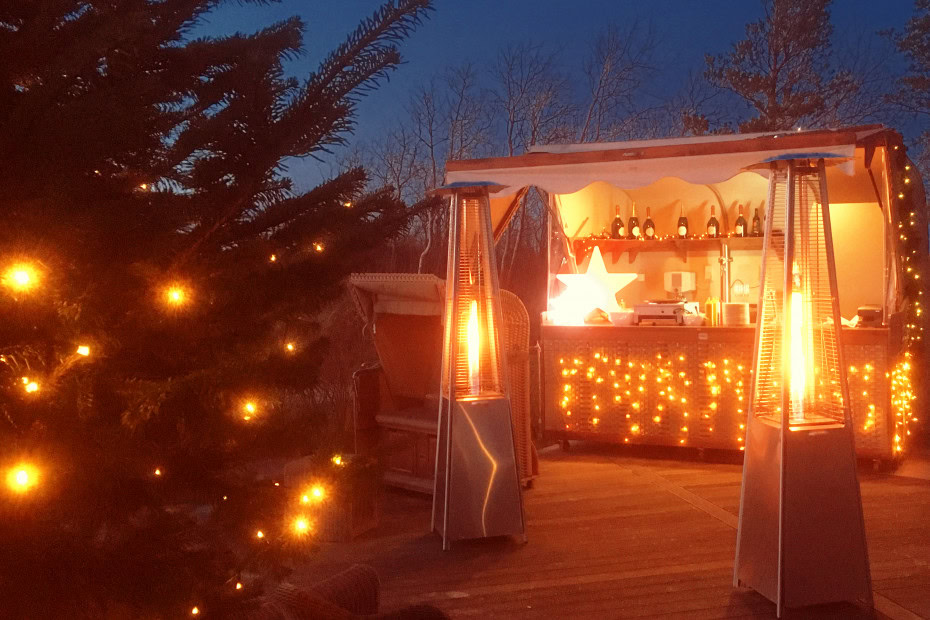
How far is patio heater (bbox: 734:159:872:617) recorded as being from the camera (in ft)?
10.9

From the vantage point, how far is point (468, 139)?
55.3 feet

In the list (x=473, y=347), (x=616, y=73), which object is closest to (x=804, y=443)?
(x=473, y=347)

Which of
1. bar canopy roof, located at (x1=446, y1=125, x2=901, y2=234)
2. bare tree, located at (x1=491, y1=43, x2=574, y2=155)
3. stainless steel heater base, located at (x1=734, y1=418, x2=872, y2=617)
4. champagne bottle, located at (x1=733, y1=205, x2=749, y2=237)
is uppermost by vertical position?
bare tree, located at (x1=491, y1=43, x2=574, y2=155)

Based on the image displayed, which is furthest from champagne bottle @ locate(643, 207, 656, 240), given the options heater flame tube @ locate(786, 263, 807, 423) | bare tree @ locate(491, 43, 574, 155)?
bare tree @ locate(491, 43, 574, 155)

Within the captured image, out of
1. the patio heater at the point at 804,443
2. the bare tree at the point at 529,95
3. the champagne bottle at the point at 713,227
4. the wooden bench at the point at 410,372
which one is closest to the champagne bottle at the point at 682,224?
the champagne bottle at the point at 713,227

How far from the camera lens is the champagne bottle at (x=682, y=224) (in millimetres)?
7463

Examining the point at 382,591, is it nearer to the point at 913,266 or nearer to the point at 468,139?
the point at 913,266

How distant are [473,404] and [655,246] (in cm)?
397

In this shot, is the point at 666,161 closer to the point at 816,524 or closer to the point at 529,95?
the point at 816,524

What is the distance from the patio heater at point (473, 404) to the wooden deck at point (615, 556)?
202 mm

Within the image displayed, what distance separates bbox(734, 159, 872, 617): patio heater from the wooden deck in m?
0.16

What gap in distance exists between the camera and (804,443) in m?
3.34

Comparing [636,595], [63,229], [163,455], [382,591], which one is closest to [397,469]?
[382,591]

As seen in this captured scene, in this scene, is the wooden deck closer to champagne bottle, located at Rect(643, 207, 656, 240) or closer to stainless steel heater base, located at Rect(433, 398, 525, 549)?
stainless steel heater base, located at Rect(433, 398, 525, 549)
